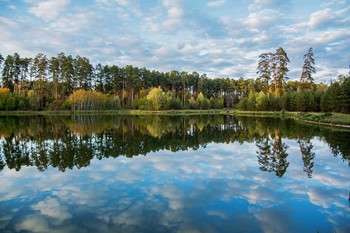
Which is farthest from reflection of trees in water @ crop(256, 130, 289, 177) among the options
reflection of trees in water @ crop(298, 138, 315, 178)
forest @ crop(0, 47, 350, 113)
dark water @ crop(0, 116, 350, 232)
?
forest @ crop(0, 47, 350, 113)

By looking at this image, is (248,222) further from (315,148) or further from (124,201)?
(315,148)

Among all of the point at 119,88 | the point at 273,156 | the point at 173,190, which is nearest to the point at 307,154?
the point at 273,156

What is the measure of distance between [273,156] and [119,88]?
73296 mm

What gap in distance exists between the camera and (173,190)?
846 cm

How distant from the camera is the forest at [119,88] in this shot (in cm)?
5653

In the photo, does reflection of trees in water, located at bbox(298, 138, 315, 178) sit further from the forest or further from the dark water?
the forest

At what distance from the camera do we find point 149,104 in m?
69.5

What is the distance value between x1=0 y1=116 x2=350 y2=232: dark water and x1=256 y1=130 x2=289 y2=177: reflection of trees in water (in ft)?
0.16

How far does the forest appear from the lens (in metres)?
56.5

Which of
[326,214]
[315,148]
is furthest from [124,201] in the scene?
[315,148]

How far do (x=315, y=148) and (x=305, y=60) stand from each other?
4910 cm

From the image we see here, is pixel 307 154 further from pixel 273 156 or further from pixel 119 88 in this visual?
pixel 119 88

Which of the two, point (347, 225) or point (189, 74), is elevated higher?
point (189, 74)

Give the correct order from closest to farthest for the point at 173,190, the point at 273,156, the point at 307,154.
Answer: the point at 173,190 < the point at 273,156 < the point at 307,154
